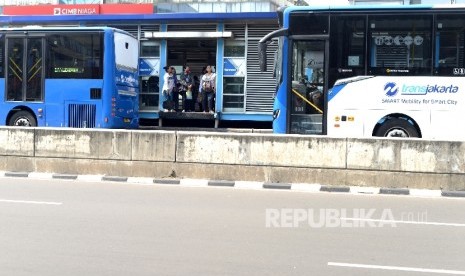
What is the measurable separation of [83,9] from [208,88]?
8975 mm

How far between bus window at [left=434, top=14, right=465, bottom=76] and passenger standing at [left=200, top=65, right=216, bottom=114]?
861 centimetres

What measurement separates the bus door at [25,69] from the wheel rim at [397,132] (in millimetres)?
11359

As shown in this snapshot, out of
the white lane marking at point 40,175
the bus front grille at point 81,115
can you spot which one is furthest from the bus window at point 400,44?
the bus front grille at point 81,115

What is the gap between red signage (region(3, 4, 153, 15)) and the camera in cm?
2377

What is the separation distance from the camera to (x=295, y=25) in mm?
13758

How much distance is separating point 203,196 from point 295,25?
559 cm

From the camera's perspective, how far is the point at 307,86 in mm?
13836

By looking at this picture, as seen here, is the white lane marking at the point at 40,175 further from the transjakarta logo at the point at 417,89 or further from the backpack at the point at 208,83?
Answer: the transjakarta logo at the point at 417,89

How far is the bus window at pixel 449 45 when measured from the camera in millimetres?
12859

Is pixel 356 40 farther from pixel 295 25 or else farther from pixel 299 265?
pixel 299 265

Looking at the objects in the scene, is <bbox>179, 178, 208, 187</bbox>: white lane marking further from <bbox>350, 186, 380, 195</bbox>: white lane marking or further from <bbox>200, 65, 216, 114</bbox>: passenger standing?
<bbox>200, 65, 216, 114</bbox>: passenger standing

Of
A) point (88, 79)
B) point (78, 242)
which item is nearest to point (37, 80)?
point (88, 79)

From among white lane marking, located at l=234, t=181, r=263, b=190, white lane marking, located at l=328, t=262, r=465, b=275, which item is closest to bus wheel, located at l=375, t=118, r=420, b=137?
white lane marking, located at l=234, t=181, r=263, b=190

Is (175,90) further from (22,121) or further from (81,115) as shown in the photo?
(22,121)
